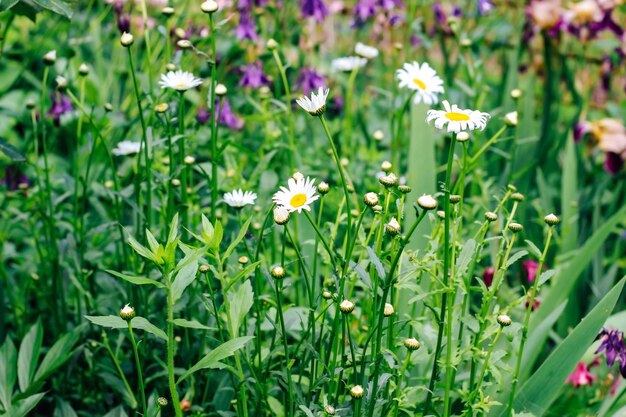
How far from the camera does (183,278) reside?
2.95 ft

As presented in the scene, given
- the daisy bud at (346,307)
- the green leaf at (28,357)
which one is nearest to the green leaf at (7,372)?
the green leaf at (28,357)

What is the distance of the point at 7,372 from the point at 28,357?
39mm

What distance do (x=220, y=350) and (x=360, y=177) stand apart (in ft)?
3.19

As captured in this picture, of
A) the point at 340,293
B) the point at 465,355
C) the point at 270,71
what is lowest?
the point at 465,355

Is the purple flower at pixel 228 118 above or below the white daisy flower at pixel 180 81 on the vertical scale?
below

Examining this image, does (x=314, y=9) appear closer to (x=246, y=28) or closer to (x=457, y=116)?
(x=246, y=28)

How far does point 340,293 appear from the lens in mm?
888

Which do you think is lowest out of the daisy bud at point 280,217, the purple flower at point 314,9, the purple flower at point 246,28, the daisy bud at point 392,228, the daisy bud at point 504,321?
the daisy bud at point 504,321

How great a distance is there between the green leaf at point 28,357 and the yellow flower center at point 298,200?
0.56 meters

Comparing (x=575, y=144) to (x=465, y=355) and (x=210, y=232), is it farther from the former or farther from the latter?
(x=210, y=232)

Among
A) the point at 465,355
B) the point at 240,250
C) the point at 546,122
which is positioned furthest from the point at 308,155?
the point at 465,355

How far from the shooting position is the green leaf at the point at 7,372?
117cm

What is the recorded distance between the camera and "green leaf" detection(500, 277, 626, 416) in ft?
3.44

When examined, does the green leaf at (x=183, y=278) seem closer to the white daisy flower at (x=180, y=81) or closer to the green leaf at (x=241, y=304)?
the green leaf at (x=241, y=304)
